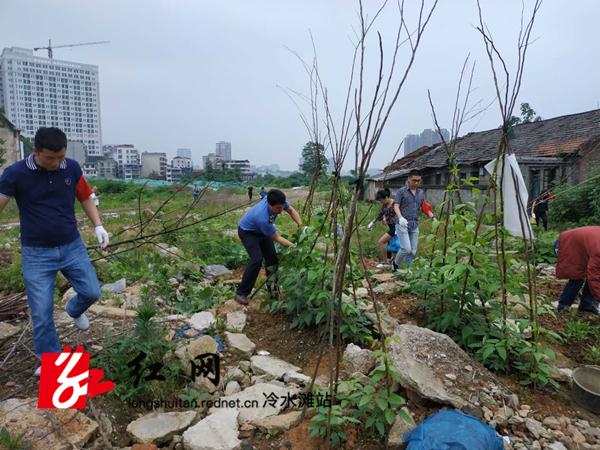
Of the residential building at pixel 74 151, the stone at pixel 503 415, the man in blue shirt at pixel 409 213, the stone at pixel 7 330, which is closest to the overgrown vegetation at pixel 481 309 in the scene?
the stone at pixel 503 415

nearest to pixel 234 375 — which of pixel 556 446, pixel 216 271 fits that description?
pixel 556 446

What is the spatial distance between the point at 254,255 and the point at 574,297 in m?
3.32

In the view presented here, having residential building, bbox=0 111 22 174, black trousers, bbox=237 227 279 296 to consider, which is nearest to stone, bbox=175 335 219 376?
black trousers, bbox=237 227 279 296

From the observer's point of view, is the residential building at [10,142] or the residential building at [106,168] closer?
the residential building at [10,142]

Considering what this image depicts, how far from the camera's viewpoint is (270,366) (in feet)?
10.0

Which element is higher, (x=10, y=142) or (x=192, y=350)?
(x=10, y=142)

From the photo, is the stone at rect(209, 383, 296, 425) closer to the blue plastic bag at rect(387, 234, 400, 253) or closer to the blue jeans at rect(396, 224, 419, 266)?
the blue jeans at rect(396, 224, 419, 266)

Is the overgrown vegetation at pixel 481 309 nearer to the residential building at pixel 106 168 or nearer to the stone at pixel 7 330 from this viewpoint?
the stone at pixel 7 330

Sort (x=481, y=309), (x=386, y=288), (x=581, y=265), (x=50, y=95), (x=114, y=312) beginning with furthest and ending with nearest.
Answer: (x=50, y=95) → (x=386, y=288) → (x=581, y=265) → (x=114, y=312) → (x=481, y=309)

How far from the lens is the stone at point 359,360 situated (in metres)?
2.86

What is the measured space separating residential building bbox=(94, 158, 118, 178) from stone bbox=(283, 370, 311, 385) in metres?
50.3

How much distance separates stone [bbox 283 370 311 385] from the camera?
9.30 ft

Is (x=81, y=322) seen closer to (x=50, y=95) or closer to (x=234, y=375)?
(x=234, y=375)

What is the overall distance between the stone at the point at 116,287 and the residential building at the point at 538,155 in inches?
274
